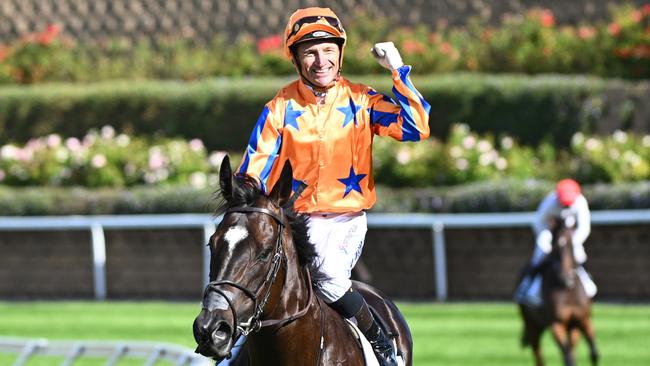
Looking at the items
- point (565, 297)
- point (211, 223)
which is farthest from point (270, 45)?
point (565, 297)

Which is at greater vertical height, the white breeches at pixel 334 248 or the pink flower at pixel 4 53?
the pink flower at pixel 4 53

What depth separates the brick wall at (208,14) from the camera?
16.0 m

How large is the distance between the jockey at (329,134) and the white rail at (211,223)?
7400mm

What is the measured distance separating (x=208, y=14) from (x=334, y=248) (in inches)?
534

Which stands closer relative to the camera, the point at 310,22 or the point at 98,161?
the point at 310,22

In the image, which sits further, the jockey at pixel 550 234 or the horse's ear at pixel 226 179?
the jockey at pixel 550 234

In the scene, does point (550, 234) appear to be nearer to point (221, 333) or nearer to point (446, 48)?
point (221, 333)

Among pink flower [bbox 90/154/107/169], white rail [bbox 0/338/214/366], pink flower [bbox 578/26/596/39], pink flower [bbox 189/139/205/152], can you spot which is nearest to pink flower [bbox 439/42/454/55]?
pink flower [bbox 578/26/596/39]

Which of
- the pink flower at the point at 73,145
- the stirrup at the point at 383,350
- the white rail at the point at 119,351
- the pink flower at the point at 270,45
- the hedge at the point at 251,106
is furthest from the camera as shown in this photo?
the pink flower at the point at 270,45

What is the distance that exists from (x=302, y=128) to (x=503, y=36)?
1114 centimetres

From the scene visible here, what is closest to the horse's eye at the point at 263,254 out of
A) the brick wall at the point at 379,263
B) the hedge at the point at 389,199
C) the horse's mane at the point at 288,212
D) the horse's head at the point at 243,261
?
the horse's head at the point at 243,261

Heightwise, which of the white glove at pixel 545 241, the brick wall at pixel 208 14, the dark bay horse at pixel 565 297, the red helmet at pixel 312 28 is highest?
the brick wall at pixel 208 14

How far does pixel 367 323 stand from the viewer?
436cm

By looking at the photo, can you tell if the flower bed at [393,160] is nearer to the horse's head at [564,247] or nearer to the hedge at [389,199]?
the hedge at [389,199]
